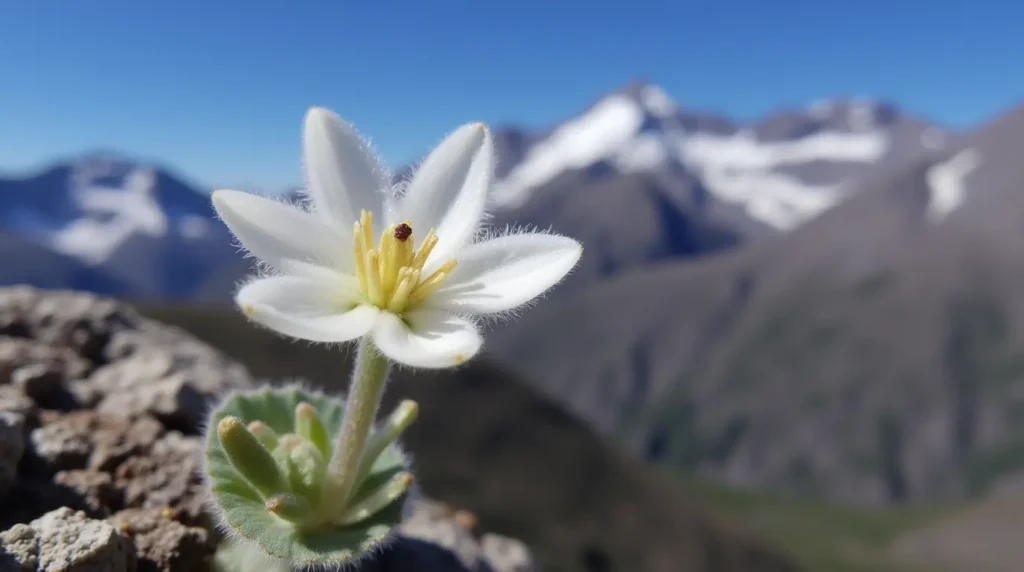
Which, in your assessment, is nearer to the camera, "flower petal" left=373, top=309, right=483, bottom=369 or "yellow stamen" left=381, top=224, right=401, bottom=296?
"flower petal" left=373, top=309, right=483, bottom=369

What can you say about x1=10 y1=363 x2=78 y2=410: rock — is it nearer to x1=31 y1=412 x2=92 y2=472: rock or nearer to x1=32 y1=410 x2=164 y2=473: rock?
x1=32 y1=410 x2=164 y2=473: rock

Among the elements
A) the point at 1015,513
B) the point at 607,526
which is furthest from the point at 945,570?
the point at 607,526

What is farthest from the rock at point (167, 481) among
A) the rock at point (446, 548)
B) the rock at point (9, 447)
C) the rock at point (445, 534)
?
the rock at point (445, 534)

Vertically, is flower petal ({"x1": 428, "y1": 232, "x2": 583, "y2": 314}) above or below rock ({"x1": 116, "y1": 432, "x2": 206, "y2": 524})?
above

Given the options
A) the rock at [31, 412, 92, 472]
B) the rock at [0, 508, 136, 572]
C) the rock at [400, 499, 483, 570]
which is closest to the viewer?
the rock at [0, 508, 136, 572]

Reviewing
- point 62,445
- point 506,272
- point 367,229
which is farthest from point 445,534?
point 367,229

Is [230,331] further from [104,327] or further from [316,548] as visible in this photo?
[316,548]

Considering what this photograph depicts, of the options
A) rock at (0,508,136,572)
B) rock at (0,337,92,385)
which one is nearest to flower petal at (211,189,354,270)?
rock at (0,508,136,572)

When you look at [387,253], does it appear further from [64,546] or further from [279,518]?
[64,546]
